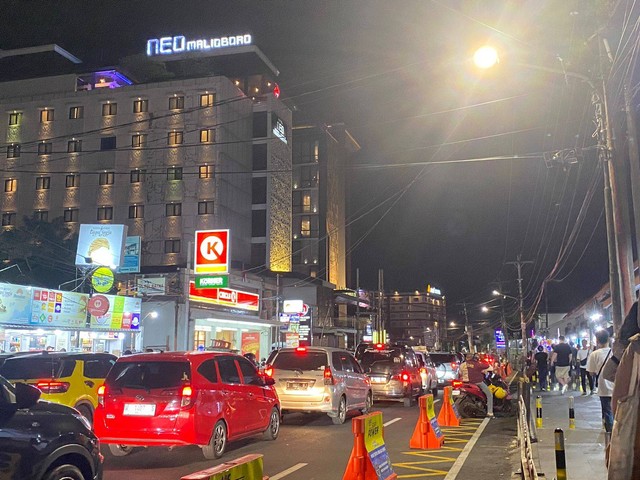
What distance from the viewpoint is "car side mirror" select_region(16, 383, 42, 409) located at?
5.54 meters

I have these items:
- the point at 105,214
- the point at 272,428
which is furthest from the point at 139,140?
the point at 272,428

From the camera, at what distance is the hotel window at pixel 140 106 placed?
5756 centimetres

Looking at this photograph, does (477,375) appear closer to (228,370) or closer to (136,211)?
(228,370)

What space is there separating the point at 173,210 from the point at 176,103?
9.86 m

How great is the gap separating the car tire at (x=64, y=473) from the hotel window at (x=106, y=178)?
5370cm

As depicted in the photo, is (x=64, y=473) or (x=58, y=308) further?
(x=58, y=308)

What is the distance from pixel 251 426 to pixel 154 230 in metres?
45.5

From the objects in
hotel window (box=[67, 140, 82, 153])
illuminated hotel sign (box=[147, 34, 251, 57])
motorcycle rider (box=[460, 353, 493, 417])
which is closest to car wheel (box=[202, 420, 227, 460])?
motorcycle rider (box=[460, 353, 493, 417])

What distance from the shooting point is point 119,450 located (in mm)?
10477

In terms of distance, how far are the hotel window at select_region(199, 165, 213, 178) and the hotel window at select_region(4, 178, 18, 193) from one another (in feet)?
60.4

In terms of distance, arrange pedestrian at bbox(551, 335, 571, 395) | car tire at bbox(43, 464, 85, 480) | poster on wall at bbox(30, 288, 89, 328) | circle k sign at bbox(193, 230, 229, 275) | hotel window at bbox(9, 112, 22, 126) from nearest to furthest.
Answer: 1. car tire at bbox(43, 464, 85, 480)
2. pedestrian at bbox(551, 335, 571, 395)
3. poster on wall at bbox(30, 288, 89, 328)
4. circle k sign at bbox(193, 230, 229, 275)
5. hotel window at bbox(9, 112, 22, 126)

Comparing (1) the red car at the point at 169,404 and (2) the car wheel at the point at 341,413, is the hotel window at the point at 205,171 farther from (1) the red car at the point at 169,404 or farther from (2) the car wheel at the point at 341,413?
(1) the red car at the point at 169,404

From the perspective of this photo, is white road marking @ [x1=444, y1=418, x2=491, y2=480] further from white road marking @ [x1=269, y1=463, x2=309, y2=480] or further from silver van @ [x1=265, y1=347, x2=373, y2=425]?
silver van @ [x1=265, y1=347, x2=373, y2=425]

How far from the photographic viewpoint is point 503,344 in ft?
214
